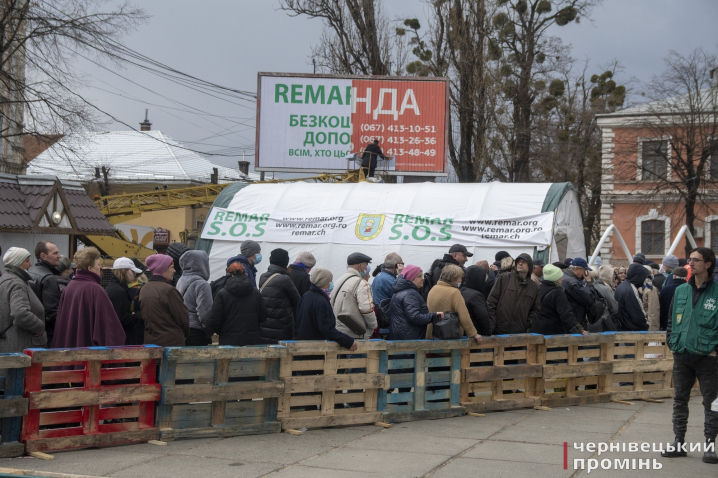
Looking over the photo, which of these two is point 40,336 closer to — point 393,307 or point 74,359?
point 74,359

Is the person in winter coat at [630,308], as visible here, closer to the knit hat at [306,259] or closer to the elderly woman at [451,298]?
the elderly woman at [451,298]

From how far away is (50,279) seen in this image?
333 inches

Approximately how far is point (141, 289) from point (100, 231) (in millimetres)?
8403

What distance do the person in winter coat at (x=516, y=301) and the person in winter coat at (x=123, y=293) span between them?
171 inches

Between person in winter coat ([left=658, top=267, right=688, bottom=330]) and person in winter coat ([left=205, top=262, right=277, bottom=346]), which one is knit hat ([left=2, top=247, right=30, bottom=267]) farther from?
person in winter coat ([left=658, top=267, right=688, bottom=330])

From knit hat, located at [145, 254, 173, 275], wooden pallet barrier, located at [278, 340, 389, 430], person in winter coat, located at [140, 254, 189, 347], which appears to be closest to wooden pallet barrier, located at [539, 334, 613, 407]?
wooden pallet barrier, located at [278, 340, 389, 430]

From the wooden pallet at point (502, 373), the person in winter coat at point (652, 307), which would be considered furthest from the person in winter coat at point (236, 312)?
the person in winter coat at point (652, 307)

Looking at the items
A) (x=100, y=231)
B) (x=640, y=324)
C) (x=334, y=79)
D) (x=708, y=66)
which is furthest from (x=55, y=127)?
(x=708, y=66)

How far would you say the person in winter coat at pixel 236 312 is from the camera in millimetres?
8523

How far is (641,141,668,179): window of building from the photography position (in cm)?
3722

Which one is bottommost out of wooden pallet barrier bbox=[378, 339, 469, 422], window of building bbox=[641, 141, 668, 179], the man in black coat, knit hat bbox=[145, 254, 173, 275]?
wooden pallet barrier bbox=[378, 339, 469, 422]

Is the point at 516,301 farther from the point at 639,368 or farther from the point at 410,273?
the point at 639,368

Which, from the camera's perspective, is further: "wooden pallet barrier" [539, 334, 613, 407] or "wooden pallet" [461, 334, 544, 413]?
"wooden pallet barrier" [539, 334, 613, 407]

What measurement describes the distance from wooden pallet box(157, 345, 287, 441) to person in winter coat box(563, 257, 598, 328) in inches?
172
